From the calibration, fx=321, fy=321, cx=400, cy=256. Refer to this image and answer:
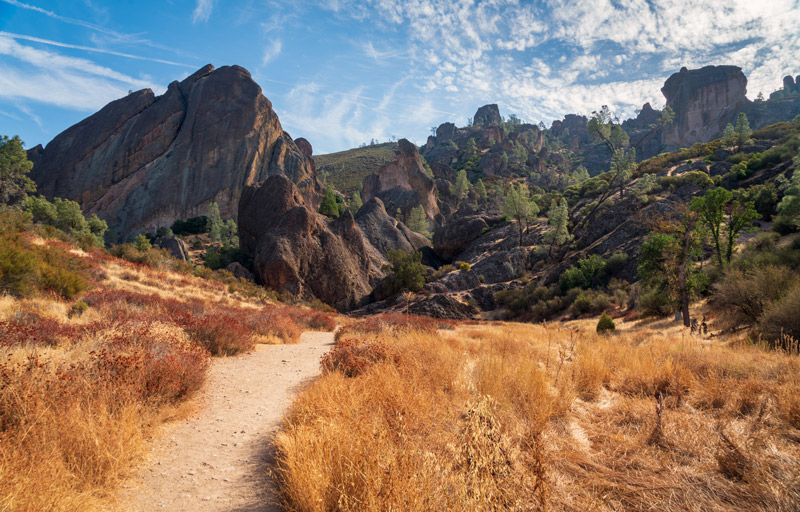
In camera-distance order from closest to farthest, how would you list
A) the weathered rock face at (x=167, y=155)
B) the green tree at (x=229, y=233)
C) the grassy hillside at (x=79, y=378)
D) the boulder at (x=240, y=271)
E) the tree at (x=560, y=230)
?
the grassy hillside at (x=79, y=378), the boulder at (x=240, y=271), the tree at (x=560, y=230), the green tree at (x=229, y=233), the weathered rock face at (x=167, y=155)

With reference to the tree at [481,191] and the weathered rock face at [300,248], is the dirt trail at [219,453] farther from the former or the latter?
the tree at [481,191]

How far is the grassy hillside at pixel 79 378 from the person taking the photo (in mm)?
2613

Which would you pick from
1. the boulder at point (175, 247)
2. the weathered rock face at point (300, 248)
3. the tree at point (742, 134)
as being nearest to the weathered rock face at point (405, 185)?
the weathered rock face at point (300, 248)

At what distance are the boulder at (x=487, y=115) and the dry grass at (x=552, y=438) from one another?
180662mm

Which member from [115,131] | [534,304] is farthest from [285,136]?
[534,304]

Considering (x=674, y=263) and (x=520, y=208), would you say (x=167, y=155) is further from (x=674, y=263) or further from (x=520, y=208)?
(x=674, y=263)

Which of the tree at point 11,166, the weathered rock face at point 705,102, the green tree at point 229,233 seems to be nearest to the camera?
the tree at point 11,166

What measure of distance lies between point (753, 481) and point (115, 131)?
98.9 m

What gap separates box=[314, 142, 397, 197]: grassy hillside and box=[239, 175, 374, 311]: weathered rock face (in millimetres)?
57269

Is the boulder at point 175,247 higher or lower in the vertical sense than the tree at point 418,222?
lower

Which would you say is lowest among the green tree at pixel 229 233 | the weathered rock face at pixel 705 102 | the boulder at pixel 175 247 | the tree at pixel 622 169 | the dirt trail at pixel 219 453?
the dirt trail at pixel 219 453

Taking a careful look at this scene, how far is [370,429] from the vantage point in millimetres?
3162

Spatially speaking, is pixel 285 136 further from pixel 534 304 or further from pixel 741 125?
pixel 741 125

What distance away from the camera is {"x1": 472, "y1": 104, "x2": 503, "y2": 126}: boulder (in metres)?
169
